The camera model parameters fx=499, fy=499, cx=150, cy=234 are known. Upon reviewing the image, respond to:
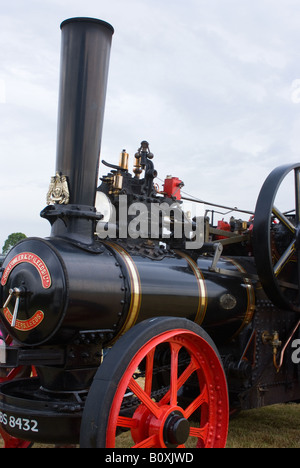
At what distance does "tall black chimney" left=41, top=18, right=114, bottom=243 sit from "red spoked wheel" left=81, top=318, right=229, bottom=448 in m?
0.86

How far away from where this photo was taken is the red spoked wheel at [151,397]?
220cm

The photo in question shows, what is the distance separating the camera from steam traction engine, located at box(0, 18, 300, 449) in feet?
8.44

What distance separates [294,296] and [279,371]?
61 centimetres

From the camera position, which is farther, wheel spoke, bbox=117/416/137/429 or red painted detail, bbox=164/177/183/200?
red painted detail, bbox=164/177/183/200

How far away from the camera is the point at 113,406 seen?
86.8 inches

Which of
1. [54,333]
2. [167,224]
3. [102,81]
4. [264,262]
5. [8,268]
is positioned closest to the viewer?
[54,333]

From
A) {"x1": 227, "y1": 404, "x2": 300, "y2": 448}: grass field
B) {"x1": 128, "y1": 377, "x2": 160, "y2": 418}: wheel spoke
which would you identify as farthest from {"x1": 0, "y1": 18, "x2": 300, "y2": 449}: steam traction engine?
{"x1": 227, "y1": 404, "x2": 300, "y2": 448}: grass field

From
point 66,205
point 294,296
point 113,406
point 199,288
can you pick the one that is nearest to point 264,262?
point 199,288

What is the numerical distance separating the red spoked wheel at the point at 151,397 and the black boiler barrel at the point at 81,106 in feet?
3.36

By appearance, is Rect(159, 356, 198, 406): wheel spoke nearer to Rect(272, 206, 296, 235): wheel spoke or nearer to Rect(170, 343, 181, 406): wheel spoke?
Rect(170, 343, 181, 406): wheel spoke

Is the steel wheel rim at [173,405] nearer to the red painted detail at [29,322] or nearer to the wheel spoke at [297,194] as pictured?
the red painted detail at [29,322]

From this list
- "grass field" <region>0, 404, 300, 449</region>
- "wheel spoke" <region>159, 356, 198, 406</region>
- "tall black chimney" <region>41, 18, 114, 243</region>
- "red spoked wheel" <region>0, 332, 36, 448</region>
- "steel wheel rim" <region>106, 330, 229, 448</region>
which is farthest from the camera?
"grass field" <region>0, 404, 300, 449</region>

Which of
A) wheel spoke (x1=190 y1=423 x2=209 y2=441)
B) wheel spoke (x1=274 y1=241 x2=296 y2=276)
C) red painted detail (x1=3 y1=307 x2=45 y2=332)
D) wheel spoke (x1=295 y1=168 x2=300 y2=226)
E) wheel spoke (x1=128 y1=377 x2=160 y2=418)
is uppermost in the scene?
wheel spoke (x1=295 y1=168 x2=300 y2=226)
